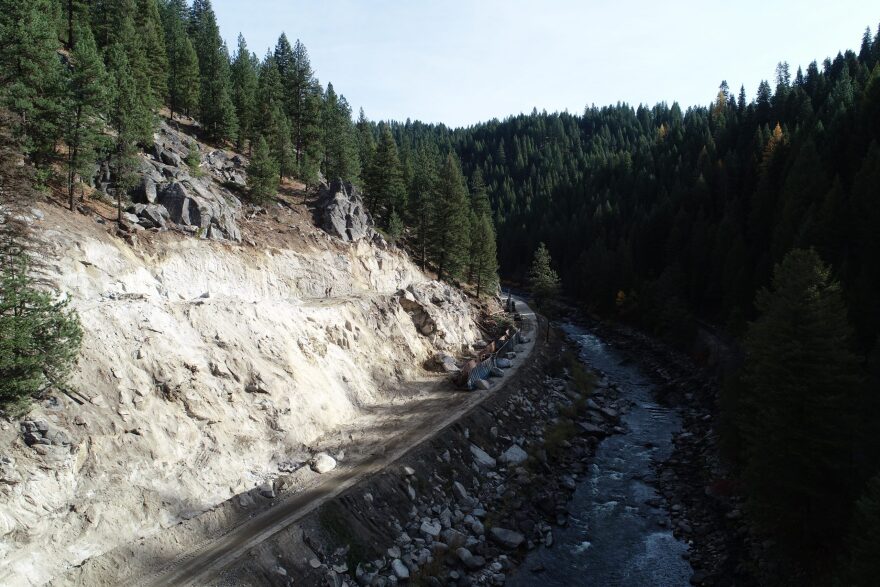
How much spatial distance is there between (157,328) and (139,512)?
946 cm

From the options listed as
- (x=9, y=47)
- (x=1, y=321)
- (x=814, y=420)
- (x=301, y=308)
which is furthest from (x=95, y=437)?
(x=814, y=420)

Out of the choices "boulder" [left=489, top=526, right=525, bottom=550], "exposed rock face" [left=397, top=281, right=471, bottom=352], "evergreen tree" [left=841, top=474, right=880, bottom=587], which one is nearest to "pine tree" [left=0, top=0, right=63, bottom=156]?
"exposed rock face" [left=397, top=281, right=471, bottom=352]

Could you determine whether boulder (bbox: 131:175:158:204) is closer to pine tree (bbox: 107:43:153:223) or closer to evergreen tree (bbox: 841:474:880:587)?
pine tree (bbox: 107:43:153:223)

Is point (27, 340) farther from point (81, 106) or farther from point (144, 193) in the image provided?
point (144, 193)

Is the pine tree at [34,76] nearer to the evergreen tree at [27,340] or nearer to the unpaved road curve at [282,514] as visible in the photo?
the evergreen tree at [27,340]

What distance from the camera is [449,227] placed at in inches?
2537

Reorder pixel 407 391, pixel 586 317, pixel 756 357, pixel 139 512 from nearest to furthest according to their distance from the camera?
pixel 139 512, pixel 756 357, pixel 407 391, pixel 586 317

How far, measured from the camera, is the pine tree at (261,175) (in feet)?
147

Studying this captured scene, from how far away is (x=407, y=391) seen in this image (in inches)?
1501

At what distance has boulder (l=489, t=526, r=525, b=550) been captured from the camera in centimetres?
2461

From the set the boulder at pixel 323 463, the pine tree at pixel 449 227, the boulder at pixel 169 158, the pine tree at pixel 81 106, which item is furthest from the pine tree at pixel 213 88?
the boulder at pixel 323 463

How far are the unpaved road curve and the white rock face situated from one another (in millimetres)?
2033

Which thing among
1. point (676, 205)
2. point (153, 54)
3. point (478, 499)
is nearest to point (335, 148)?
point (153, 54)

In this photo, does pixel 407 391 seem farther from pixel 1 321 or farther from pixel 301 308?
pixel 1 321
